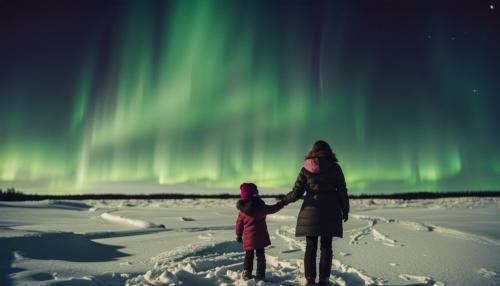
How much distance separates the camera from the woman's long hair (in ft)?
16.3

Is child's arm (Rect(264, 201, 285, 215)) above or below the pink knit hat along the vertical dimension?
below

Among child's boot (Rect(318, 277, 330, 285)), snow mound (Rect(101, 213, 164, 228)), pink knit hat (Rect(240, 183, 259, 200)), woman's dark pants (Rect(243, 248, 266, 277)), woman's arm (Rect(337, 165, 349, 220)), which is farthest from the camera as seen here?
snow mound (Rect(101, 213, 164, 228))

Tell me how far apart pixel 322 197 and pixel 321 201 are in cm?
5

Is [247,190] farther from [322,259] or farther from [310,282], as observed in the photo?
[310,282]

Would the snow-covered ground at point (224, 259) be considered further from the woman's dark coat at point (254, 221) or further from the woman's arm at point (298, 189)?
the woman's arm at point (298, 189)

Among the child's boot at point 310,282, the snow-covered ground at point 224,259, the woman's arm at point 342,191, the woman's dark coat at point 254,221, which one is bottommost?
the child's boot at point 310,282

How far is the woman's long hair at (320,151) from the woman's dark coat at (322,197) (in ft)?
0.13

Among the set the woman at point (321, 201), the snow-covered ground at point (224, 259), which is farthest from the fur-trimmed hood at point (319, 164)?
the snow-covered ground at point (224, 259)

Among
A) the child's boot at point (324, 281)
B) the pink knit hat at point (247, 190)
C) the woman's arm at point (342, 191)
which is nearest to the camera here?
the child's boot at point (324, 281)

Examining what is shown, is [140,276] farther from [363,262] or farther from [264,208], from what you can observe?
[363,262]

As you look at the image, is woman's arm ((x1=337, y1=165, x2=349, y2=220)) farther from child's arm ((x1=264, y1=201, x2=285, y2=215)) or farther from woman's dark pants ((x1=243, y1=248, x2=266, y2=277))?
woman's dark pants ((x1=243, y1=248, x2=266, y2=277))

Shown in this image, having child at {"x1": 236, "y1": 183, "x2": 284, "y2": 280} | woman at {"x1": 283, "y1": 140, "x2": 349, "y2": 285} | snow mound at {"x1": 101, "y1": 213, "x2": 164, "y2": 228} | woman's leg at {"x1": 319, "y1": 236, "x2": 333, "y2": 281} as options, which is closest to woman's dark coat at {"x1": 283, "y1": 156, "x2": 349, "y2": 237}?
woman at {"x1": 283, "y1": 140, "x2": 349, "y2": 285}

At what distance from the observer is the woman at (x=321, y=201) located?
4.97 m

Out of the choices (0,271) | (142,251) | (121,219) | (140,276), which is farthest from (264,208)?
(121,219)
